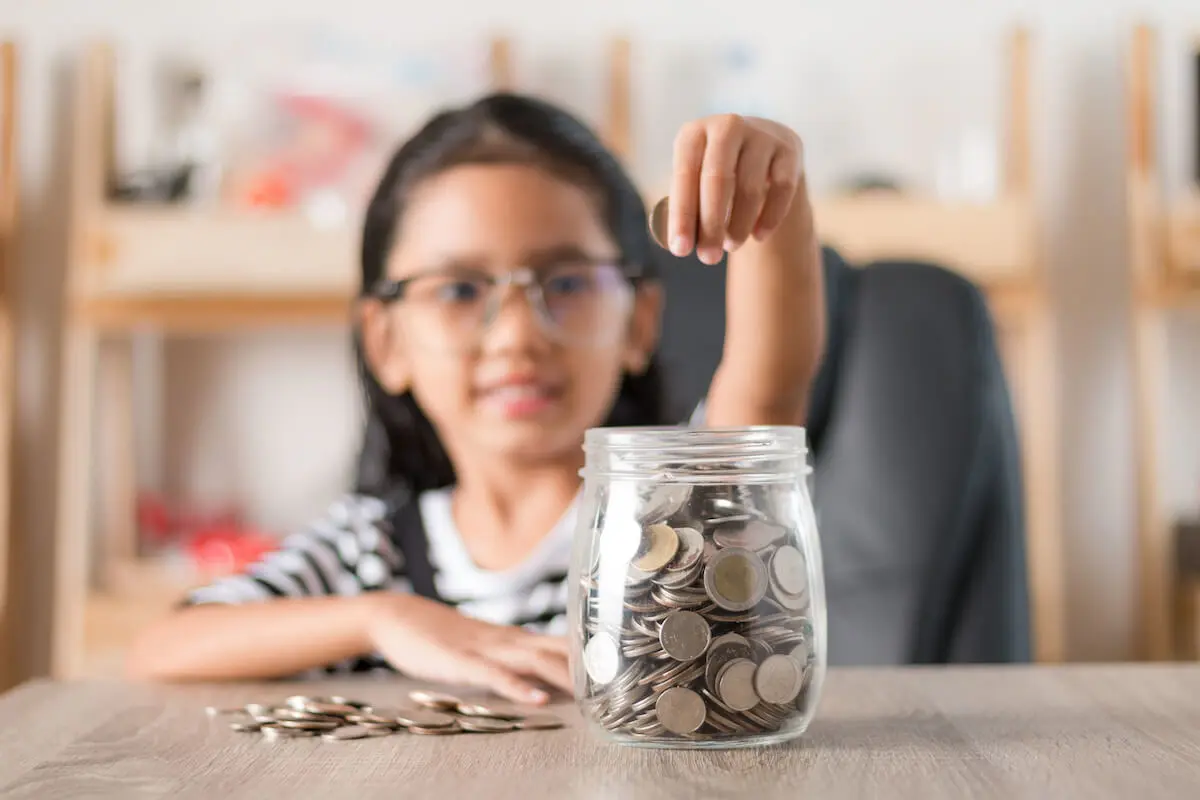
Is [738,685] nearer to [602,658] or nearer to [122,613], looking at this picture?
[602,658]

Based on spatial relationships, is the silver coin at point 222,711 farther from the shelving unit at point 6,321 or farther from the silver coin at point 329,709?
the shelving unit at point 6,321

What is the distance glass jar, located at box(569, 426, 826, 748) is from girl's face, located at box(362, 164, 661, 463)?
0.50 metres

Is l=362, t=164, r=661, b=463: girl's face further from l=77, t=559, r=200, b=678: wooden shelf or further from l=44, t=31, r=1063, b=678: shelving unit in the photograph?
l=77, t=559, r=200, b=678: wooden shelf

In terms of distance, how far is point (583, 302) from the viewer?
108cm

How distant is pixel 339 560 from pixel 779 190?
682 millimetres

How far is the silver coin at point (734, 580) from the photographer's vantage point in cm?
51

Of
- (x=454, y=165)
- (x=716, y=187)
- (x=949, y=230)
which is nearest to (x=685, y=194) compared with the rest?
(x=716, y=187)

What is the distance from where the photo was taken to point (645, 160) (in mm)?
2523

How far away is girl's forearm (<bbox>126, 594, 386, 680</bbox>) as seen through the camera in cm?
81

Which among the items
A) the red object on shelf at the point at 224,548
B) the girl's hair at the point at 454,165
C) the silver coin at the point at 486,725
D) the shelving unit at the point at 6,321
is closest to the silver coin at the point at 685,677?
the silver coin at the point at 486,725

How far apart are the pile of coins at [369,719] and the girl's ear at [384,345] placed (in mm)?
586

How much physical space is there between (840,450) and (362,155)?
1522mm

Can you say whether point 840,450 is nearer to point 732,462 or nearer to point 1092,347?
point 732,462

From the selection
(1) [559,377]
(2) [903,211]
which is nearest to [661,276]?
(1) [559,377]
